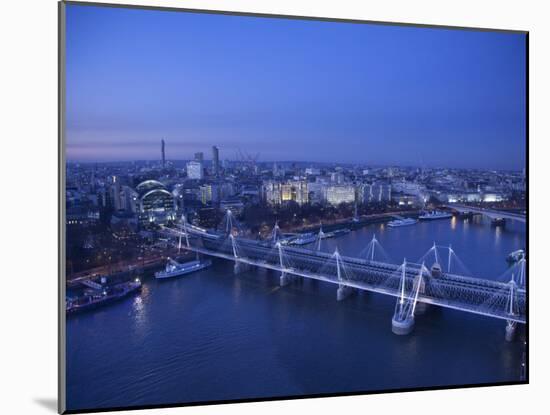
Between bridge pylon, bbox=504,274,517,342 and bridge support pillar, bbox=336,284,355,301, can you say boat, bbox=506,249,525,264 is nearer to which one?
bridge pylon, bbox=504,274,517,342

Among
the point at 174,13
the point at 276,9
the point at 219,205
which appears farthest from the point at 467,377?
the point at 174,13

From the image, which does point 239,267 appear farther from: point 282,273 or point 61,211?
point 61,211

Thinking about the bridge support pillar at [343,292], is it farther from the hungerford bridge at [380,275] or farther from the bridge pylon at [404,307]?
the bridge pylon at [404,307]

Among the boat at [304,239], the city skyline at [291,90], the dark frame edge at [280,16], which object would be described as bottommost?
the boat at [304,239]

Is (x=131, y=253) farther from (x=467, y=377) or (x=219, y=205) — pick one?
(x=467, y=377)

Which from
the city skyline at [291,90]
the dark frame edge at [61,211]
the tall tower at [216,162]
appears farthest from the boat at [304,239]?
the dark frame edge at [61,211]

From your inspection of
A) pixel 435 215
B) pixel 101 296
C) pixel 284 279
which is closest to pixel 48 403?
pixel 101 296
